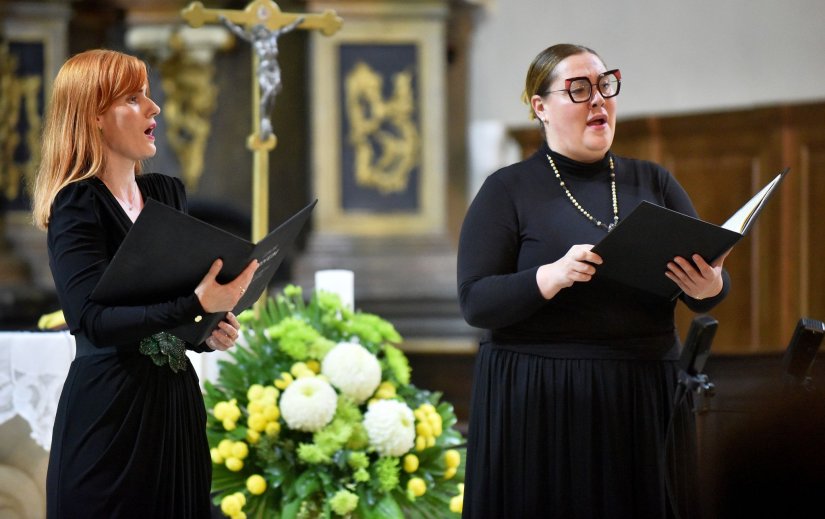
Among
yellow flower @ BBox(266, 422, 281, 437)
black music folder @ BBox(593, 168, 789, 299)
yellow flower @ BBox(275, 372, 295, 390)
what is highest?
black music folder @ BBox(593, 168, 789, 299)

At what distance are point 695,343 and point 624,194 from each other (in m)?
0.37

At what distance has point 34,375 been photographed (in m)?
3.26

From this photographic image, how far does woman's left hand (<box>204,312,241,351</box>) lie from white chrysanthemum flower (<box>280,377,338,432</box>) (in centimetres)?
101

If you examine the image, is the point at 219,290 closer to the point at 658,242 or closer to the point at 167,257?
the point at 167,257

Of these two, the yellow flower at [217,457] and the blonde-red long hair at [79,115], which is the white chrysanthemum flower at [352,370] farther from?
the blonde-red long hair at [79,115]

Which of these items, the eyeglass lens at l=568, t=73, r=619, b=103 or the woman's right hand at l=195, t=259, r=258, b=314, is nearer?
the woman's right hand at l=195, t=259, r=258, b=314

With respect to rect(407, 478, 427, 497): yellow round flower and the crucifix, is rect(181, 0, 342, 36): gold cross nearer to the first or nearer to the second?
the crucifix

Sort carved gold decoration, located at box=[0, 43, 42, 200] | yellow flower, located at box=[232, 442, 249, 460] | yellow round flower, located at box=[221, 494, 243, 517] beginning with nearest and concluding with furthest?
yellow round flower, located at box=[221, 494, 243, 517], yellow flower, located at box=[232, 442, 249, 460], carved gold decoration, located at box=[0, 43, 42, 200]

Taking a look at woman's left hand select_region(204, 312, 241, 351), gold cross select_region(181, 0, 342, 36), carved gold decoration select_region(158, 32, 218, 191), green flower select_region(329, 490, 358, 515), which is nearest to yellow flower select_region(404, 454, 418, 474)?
green flower select_region(329, 490, 358, 515)

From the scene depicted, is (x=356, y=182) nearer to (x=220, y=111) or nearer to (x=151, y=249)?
(x=220, y=111)

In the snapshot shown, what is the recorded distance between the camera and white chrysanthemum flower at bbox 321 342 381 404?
326cm

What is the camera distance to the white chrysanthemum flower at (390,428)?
3184mm

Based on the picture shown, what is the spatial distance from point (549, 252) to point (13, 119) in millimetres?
4621

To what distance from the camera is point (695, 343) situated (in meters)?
2.38
